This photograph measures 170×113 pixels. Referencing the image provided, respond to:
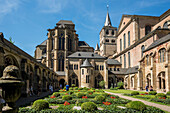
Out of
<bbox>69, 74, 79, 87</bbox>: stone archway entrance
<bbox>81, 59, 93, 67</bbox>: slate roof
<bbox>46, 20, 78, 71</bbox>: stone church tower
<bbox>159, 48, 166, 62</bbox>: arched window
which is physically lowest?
<bbox>69, 74, 79, 87</bbox>: stone archway entrance

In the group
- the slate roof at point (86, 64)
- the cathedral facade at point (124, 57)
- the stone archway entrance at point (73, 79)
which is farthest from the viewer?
the stone archway entrance at point (73, 79)

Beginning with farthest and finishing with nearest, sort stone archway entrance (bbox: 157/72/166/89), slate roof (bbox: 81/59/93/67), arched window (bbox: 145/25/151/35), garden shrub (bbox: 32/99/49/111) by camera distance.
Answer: arched window (bbox: 145/25/151/35) < slate roof (bbox: 81/59/93/67) < stone archway entrance (bbox: 157/72/166/89) < garden shrub (bbox: 32/99/49/111)

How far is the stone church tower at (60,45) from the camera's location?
56.2 metres

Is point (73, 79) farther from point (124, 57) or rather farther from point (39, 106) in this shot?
point (39, 106)

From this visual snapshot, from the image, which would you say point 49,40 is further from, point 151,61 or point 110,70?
point 151,61

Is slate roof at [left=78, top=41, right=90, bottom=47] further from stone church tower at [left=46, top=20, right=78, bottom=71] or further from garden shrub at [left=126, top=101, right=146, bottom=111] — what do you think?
garden shrub at [left=126, top=101, right=146, bottom=111]

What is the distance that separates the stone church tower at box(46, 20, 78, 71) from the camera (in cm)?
5616

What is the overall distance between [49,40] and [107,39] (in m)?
30.0

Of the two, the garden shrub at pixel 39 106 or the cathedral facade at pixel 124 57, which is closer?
the garden shrub at pixel 39 106

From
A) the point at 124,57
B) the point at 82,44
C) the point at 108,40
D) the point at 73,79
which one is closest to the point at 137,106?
the point at 73,79

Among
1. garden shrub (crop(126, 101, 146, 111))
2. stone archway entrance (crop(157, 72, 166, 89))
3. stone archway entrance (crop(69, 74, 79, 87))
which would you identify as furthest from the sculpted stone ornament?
stone archway entrance (crop(69, 74, 79, 87))

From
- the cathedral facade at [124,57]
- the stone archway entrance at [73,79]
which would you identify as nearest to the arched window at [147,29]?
the cathedral facade at [124,57]

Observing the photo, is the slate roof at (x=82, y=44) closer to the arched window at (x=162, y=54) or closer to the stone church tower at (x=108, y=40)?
the stone church tower at (x=108, y=40)

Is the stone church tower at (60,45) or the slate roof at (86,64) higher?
the stone church tower at (60,45)
